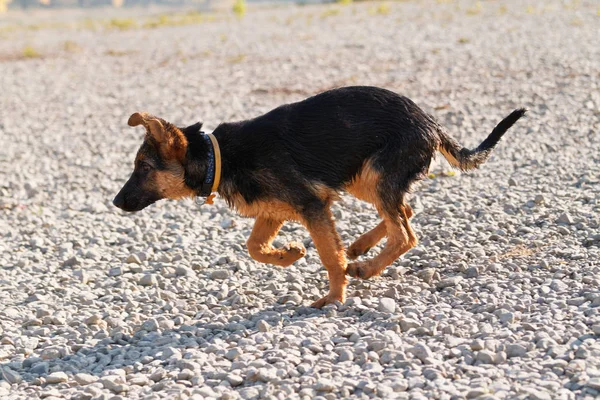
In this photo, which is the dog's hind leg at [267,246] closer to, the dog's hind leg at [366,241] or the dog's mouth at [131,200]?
the dog's hind leg at [366,241]

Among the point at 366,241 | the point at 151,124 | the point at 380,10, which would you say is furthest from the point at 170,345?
the point at 380,10

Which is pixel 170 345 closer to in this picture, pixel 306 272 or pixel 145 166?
pixel 145 166

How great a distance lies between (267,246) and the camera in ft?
23.5

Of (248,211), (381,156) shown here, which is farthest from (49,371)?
(381,156)

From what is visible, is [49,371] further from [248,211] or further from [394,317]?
[394,317]

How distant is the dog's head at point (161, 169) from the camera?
6.80 meters

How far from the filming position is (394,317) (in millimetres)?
6168

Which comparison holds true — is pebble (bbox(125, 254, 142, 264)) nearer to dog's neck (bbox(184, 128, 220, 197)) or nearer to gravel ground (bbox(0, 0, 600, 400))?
gravel ground (bbox(0, 0, 600, 400))

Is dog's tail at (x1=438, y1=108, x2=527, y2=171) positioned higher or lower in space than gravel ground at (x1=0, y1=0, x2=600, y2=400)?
higher

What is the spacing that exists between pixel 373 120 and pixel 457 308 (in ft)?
5.35

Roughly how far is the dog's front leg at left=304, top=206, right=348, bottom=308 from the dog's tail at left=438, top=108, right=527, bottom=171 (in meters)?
1.20

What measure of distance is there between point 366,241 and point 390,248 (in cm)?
53

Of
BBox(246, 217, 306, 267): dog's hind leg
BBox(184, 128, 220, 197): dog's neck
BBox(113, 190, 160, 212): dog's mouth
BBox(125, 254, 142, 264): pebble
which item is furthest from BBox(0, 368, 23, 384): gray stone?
BBox(125, 254, 142, 264): pebble

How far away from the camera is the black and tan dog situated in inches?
264
